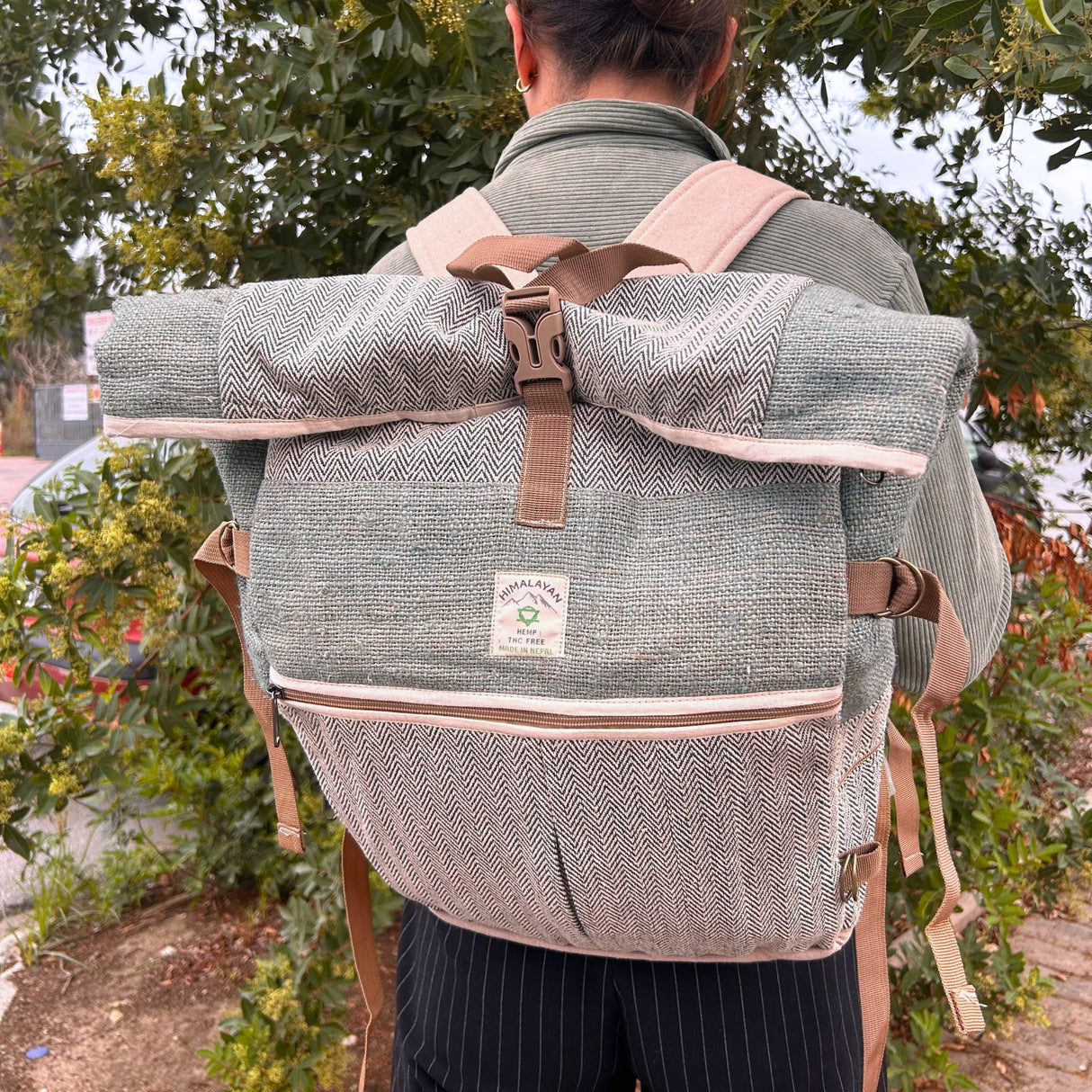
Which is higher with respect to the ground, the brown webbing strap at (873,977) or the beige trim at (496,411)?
the beige trim at (496,411)

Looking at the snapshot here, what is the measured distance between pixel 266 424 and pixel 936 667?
681mm

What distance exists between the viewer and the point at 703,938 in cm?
98

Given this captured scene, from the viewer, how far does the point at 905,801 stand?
112 cm

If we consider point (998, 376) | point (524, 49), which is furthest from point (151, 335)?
point (998, 376)

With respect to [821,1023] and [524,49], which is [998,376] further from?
[821,1023]

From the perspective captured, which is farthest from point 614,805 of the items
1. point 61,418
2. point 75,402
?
point 61,418

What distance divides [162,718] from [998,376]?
71.9 inches

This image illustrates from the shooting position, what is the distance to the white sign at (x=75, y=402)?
Answer: 3.28 metres

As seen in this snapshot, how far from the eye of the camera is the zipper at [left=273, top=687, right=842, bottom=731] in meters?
0.86

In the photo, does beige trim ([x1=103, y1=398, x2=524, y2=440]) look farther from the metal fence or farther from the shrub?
the metal fence

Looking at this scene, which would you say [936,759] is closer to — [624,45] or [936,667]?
[936,667]

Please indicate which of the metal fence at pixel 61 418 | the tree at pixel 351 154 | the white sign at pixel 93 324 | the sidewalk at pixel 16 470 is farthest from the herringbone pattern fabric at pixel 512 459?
the sidewalk at pixel 16 470

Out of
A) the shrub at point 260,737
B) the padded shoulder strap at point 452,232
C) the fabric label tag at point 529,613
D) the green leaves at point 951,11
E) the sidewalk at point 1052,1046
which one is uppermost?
the green leaves at point 951,11

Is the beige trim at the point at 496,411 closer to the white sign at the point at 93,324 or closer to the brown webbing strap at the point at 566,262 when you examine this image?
the brown webbing strap at the point at 566,262
